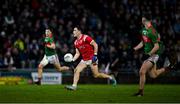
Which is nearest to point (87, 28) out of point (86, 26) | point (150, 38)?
point (86, 26)

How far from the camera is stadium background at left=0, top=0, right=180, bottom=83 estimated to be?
100 feet

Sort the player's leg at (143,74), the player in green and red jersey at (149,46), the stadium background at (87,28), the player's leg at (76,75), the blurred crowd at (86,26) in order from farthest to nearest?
the blurred crowd at (86,26)
the stadium background at (87,28)
the player's leg at (76,75)
the player in green and red jersey at (149,46)
the player's leg at (143,74)

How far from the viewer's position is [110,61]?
31172 millimetres

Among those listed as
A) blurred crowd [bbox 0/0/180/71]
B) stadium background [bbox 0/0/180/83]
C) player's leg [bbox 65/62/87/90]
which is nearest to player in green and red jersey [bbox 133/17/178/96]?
player's leg [bbox 65/62/87/90]

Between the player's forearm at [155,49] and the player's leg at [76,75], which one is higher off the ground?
the player's forearm at [155,49]

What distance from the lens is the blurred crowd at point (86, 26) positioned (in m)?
30.7

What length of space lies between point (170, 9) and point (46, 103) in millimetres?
21213

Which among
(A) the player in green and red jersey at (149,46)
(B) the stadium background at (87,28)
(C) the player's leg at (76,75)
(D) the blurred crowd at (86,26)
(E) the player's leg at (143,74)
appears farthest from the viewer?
(D) the blurred crowd at (86,26)

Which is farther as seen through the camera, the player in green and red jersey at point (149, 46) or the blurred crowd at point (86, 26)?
the blurred crowd at point (86, 26)

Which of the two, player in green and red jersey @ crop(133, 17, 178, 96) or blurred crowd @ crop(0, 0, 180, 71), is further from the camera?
→ blurred crowd @ crop(0, 0, 180, 71)

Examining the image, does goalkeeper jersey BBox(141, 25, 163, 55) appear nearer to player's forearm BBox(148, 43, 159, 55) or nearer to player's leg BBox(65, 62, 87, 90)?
player's forearm BBox(148, 43, 159, 55)

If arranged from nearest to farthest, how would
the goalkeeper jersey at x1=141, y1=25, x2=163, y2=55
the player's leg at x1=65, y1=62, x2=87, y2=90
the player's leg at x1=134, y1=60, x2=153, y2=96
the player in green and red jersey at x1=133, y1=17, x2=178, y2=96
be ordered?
the player's leg at x1=134, y1=60, x2=153, y2=96 < the player in green and red jersey at x1=133, y1=17, x2=178, y2=96 < the goalkeeper jersey at x1=141, y1=25, x2=163, y2=55 < the player's leg at x1=65, y1=62, x2=87, y2=90

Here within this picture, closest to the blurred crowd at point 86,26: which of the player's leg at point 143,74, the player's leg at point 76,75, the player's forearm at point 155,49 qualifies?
the player's leg at point 76,75

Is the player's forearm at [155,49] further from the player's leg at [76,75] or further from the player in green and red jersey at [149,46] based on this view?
the player's leg at [76,75]
